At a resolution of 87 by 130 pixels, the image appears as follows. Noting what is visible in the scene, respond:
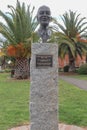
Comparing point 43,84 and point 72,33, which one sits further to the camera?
point 72,33

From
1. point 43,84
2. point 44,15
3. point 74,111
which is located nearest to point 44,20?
point 44,15

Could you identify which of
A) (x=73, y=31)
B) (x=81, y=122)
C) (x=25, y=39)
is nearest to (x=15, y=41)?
(x=25, y=39)

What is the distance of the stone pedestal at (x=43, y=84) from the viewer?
7504 millimetres

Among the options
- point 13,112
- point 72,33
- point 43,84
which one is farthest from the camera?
point 72,33

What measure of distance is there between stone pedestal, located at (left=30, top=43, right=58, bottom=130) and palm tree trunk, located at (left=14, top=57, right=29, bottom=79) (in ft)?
63.6

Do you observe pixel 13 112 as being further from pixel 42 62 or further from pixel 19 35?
pixel 19 35

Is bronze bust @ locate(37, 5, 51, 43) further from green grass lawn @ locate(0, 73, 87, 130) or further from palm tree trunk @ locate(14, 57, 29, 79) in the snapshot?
palm tree trunk @ locate(14, 57, 29, 79)

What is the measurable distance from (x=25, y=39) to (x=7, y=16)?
2340mm

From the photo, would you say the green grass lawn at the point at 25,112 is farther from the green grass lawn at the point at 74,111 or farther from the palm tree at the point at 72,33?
the palm tree at the point at 72,33

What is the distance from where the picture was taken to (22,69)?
27109mm

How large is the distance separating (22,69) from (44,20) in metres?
19.5

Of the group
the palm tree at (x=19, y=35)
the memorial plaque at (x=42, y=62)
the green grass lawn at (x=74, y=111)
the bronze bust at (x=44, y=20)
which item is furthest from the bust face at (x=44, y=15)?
the palm tree at (x=19, y=35)

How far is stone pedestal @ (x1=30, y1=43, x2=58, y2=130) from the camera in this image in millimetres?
7504

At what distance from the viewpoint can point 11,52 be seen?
1052 inches
